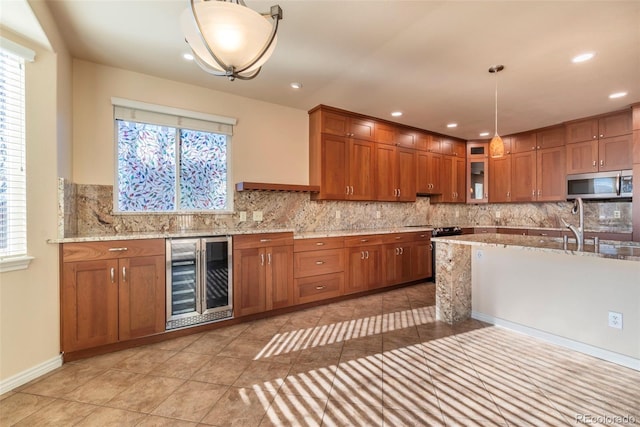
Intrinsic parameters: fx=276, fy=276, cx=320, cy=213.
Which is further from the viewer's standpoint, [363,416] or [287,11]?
[287,11]

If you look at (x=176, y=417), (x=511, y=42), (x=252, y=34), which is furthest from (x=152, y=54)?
(x=511, y=42)

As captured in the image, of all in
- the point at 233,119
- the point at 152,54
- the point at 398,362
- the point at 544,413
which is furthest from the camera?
the point at 233,119

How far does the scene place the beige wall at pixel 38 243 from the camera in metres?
1.92

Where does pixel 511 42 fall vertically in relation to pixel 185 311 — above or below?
above

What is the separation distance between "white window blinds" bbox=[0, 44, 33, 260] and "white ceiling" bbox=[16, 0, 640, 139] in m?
0.55

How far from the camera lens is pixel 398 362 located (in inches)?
86.4

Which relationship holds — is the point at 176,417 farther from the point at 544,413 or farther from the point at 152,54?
the point at 152,54

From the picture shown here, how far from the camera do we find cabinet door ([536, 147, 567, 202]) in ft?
15.1

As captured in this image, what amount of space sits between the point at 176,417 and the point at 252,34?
2.13m

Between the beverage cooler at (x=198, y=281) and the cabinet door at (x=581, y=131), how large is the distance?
5.45 metres

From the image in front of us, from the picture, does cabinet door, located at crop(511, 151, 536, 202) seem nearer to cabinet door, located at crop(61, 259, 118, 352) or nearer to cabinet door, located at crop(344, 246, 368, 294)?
cabinet door, located at crop(344, 246, 368, 294)

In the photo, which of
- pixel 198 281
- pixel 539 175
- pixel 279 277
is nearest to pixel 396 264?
pixel 279 277

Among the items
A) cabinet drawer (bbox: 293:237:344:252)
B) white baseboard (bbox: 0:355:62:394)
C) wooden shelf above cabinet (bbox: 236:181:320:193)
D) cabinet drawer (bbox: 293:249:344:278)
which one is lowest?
white baseboard (bbox: 0:355:62:394)

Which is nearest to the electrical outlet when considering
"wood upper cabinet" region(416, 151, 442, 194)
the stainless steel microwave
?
the stainless steel microwave
